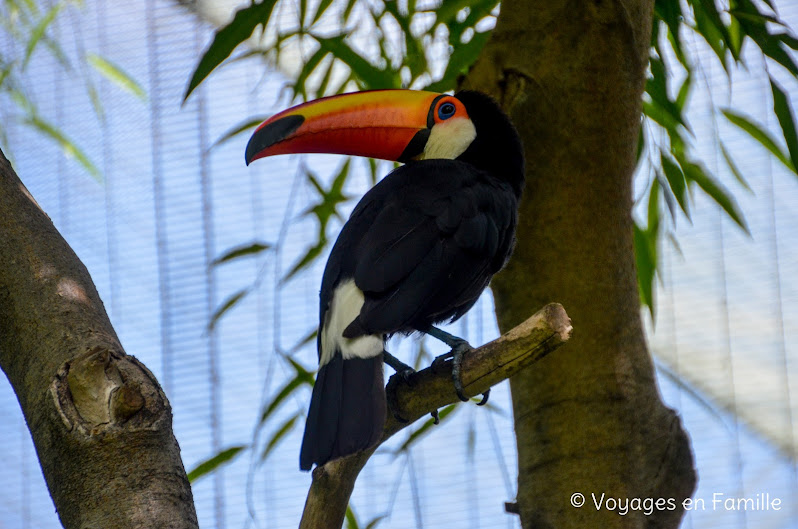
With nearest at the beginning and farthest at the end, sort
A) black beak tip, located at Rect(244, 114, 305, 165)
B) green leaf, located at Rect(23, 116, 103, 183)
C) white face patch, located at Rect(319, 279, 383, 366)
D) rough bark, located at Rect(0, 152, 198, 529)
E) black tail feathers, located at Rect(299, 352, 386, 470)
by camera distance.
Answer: rough bark, located at Rect(0, 152, 198, 529) < black tail feathers, located at Rect(299, 352, 386, 470) < white face patch, located at Rect(319, 279, 383, 366) < black beak tip, located at Rect(244, 114, 305, 165) < green leaf, located at Rect(23, 116, 103, 183)

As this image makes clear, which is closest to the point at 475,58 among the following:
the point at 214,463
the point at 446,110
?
the point at 446,110

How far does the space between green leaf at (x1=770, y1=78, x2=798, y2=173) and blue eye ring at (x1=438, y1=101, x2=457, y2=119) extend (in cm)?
47

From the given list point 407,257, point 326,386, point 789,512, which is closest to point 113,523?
point 326,386

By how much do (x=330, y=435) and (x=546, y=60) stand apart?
57 cm

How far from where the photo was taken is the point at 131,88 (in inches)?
81.8

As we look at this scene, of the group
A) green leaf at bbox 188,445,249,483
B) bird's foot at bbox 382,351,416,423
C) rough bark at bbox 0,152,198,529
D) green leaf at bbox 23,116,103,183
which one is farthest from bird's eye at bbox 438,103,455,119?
green leaf at bbox 23,116,103,183

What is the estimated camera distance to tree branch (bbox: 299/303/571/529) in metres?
0.86

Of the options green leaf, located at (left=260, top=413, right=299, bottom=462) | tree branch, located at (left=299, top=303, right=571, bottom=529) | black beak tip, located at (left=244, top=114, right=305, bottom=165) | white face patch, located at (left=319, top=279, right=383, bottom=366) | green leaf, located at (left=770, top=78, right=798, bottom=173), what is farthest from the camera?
green leaf, located at (left=260, top=413, right=299, bottom=462)

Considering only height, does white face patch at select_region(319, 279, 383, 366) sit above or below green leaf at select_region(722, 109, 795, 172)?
below

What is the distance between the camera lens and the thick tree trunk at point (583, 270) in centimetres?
112

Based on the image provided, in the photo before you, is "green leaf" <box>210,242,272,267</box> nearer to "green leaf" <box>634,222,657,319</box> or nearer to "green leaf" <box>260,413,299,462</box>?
"green leaf" <box>260,413,299,462</box>

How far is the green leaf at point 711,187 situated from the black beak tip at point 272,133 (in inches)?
23.2

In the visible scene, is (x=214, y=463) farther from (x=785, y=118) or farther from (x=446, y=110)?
(x=785, y=118)

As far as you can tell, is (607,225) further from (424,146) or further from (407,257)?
(424,146)
